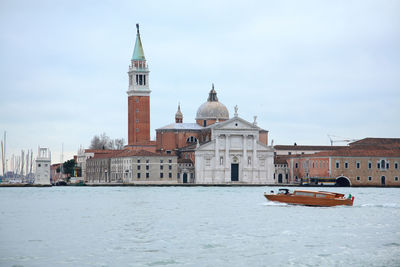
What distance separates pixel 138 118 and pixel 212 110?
12.0 m

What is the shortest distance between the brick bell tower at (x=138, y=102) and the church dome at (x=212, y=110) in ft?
33.8

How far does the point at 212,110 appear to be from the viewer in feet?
335

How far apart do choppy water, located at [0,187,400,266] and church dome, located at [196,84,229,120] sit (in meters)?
58.6

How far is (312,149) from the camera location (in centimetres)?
10481

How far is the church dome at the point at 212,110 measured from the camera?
4018 inches

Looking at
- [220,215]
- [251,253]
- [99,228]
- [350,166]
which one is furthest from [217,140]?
[251,253]

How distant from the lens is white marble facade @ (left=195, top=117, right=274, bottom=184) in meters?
91.2

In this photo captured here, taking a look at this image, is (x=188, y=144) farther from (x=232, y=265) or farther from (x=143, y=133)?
(x=232, y=265)

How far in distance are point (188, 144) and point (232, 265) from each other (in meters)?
76.3

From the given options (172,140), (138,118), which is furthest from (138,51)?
(172,140)

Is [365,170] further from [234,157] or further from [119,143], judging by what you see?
[119,143]

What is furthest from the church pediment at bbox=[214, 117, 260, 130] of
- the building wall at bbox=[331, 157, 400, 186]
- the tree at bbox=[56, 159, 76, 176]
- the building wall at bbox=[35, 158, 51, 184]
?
the tree at bbox=[56, 159, 76, 176]

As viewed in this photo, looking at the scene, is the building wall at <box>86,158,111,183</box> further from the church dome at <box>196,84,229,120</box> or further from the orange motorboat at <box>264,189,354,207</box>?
the orange motorboat at <box>264,189,354,207</box>

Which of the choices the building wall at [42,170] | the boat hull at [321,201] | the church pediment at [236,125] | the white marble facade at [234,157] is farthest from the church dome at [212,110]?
the boat hull at [321,201]
